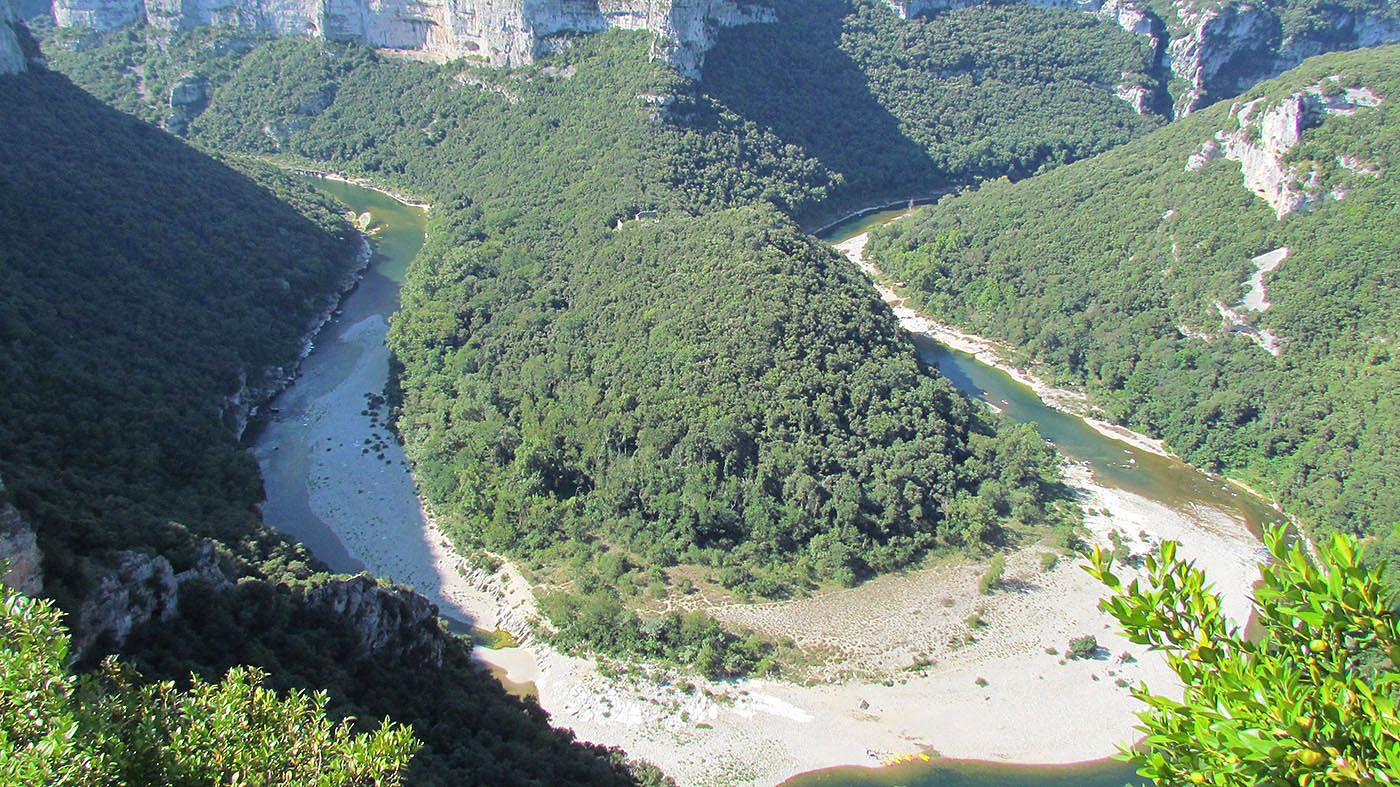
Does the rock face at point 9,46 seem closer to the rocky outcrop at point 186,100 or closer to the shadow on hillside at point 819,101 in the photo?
the rocky outcrop at point 186,100

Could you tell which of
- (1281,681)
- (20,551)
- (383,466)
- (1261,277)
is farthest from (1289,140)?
(20,551)

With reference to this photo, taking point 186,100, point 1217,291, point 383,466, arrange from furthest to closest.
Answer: point 186,100 < point 1217,291 < point 383,466

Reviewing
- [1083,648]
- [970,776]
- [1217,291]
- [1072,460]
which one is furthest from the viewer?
[1217,291]

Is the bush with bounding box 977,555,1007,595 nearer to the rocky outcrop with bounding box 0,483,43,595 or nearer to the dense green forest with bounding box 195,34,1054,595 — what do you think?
the dense green forest with bounding box 195,34,1054,595

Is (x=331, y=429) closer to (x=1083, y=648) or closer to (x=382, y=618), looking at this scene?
(x=382, y=618)

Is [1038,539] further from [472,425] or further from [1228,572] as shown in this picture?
[472,425]

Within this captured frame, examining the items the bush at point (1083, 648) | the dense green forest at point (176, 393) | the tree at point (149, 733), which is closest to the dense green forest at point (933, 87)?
the dense green forest at point (176, 393)

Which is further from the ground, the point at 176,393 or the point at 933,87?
the point at 933,87
